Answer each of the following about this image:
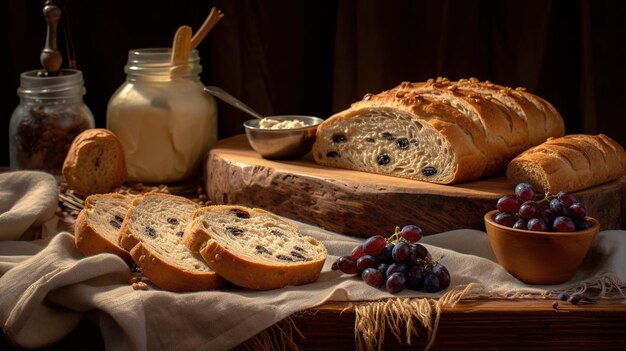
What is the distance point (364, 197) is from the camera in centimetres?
268

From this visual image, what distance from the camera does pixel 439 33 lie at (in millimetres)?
3748

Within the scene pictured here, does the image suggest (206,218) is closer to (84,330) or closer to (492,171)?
(84,330)

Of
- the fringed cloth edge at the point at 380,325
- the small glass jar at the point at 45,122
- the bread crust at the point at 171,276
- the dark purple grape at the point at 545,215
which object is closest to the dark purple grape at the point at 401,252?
the fringed cloth edge at the point at 380,325

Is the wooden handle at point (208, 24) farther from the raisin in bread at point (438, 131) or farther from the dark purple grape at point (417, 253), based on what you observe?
the dark purple grape at point (417, 253)

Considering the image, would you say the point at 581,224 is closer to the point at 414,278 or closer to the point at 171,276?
the point at 414,278

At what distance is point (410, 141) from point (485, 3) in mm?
1189

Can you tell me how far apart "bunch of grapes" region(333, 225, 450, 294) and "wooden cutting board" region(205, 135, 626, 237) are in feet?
0.95

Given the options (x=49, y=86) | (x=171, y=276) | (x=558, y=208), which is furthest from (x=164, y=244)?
(x=49, y=86)

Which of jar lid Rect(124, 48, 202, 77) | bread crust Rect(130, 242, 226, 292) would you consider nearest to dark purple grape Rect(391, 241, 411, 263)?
bread crust Rect(130, 242, 226, 292)

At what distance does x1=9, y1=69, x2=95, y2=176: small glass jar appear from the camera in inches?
127

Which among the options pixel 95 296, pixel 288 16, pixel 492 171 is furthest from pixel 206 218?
pixel 288 16

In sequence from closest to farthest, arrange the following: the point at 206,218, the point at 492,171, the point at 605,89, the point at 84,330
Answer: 1. the point at 84,330
2. the point at 206,218
3. the point at 492,171
4. the point at 605,89

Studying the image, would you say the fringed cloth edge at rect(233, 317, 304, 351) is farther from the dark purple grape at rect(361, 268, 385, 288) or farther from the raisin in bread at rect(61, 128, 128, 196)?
the raisin in bread at rect(61, 128, 128, 196)

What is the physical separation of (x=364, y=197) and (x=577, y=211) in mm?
685
